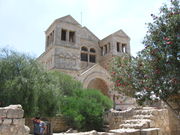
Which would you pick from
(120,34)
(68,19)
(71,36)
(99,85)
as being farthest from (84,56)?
(120,34)

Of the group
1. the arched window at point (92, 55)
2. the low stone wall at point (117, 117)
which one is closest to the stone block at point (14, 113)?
the low stone wall at point (117, 117)

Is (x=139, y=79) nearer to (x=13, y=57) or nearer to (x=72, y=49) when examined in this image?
(x=13, y=57)

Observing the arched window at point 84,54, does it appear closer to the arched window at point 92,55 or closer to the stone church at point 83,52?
the stone church at point 83,52

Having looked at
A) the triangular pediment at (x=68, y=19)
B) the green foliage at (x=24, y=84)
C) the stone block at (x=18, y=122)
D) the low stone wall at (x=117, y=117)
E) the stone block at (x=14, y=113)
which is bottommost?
the low stone wall at (x=117, y=117)

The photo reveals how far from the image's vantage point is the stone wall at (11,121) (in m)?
5.22

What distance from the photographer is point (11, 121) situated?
209 inches

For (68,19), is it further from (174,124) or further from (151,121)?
(151,121)

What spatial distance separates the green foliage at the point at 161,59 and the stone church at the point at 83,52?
1538 cm

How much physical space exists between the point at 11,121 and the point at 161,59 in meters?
4.62

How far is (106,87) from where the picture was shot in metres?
26.6

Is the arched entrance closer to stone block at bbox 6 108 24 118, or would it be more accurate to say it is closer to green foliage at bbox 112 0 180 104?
green foliage at bbox 112 0 180 104

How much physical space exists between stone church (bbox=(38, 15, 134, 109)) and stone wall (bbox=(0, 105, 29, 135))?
54.6 ft

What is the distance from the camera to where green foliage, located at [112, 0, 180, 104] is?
539cm

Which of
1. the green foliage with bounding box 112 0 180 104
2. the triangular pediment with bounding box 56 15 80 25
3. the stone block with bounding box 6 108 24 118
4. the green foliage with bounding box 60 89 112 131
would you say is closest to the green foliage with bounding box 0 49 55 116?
the green foliage with bounding box 60 89 112 131
